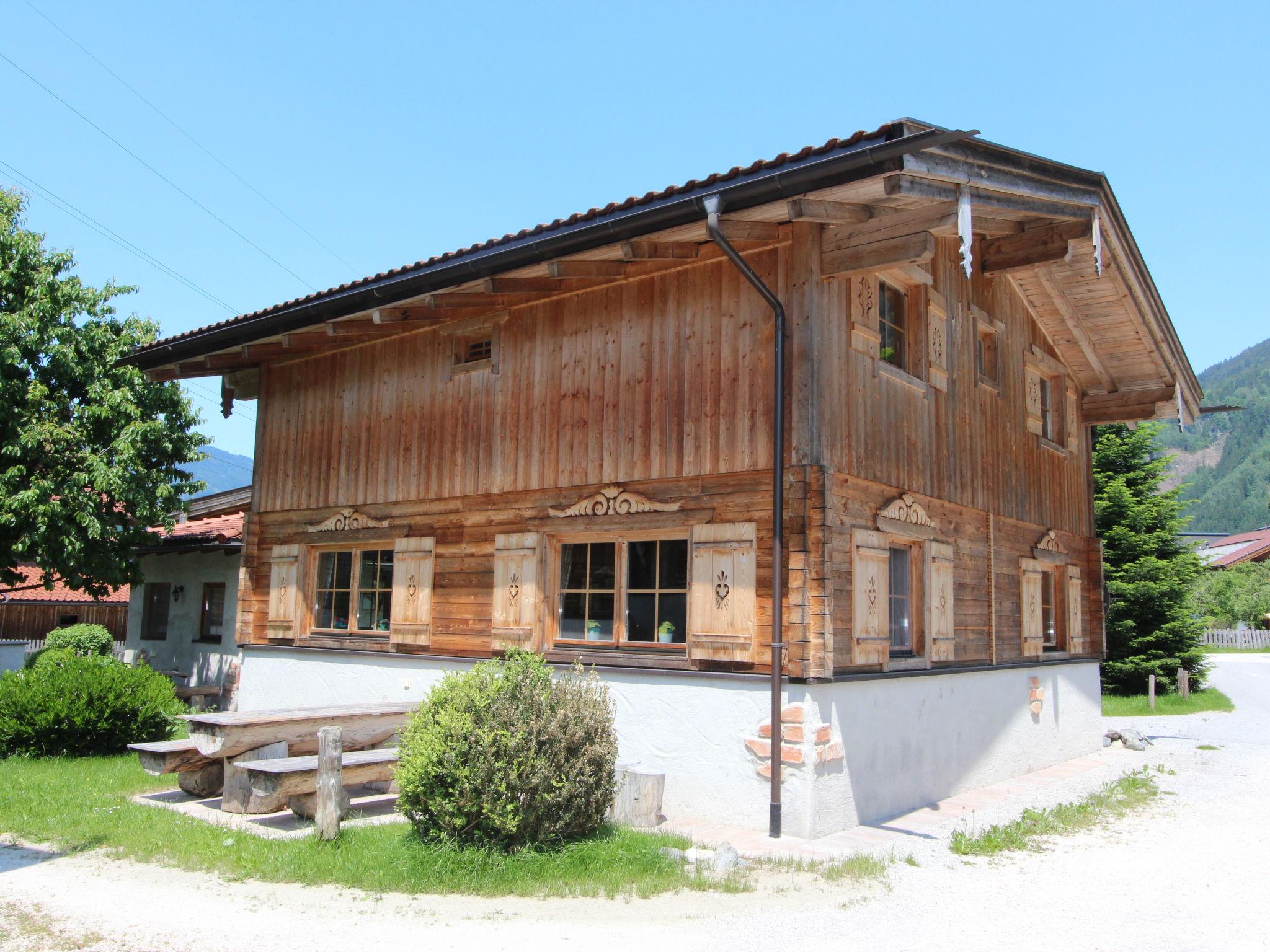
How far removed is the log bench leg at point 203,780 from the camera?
904 centimetres

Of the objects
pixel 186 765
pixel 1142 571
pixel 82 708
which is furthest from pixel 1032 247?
pixel 1142 571

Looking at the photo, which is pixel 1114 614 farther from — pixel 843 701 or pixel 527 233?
pixel 527 233

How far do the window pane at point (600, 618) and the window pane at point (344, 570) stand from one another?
3.69 m

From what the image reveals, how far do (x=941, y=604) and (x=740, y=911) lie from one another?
5.00 meters

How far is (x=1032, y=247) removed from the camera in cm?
1080

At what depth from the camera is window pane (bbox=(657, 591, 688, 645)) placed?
9125mm

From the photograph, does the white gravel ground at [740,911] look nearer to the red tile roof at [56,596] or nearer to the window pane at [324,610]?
the window pane at [324,610]

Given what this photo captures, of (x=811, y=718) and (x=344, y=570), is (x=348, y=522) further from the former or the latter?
(x=811, y=718)

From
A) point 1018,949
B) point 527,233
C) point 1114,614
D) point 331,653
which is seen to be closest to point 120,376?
point 331,653

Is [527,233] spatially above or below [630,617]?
above

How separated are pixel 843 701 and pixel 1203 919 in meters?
2.91

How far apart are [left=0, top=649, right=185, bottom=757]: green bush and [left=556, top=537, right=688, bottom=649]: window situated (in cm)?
496

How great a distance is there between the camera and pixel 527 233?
9.08 metres

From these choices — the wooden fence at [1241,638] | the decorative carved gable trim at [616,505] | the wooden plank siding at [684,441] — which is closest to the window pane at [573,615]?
the wooden plank siding at [684,441]
